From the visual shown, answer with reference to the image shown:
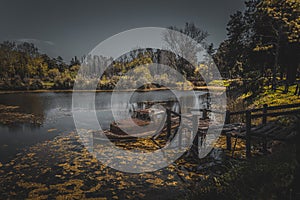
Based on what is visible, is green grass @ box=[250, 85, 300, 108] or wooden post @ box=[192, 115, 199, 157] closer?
wooden post @ box=[192, 115, 199, 157]

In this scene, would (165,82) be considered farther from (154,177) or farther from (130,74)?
(154,177)

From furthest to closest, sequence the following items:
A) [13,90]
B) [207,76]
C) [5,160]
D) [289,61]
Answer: [207,76] → [13,90] → [289,61] → [5,160]

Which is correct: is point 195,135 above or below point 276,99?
below

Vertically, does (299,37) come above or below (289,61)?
above

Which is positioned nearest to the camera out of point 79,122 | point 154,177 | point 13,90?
point 154,177

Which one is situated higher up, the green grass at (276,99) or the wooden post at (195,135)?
the green grass at (276,99)

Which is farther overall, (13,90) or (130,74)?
(130,74)

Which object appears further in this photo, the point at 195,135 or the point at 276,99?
the point at 276,99

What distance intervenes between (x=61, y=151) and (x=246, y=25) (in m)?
30.9

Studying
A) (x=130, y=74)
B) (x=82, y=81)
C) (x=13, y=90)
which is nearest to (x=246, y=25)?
(x=130, y=74)

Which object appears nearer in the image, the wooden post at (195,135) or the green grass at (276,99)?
the wooden post at (195,135)

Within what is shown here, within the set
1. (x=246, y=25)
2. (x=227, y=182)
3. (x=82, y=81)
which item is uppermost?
(x=246, y=25)

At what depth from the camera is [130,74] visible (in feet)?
226

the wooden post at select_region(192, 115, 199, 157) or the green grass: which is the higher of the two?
the green grass
